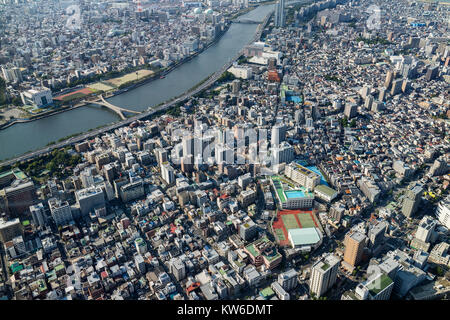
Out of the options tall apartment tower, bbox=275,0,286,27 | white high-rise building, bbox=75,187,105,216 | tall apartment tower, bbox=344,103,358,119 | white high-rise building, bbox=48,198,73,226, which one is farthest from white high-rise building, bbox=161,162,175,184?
tall apartment tower, bbox=275,0,286,27

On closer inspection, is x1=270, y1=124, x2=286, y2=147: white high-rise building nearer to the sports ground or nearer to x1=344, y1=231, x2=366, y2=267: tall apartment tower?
the sports ground

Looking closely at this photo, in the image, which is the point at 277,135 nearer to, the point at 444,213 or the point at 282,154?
the point at 282,154

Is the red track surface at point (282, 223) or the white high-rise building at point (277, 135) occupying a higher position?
the white high-rise building at point (277, 135)

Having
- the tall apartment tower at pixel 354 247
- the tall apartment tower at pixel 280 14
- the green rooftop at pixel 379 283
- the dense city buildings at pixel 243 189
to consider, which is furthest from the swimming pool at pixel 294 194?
the tall apartment tower at pixel 280 14

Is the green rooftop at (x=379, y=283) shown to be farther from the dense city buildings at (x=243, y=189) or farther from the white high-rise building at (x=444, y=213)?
the white high-rise building at (x=444, y=213)

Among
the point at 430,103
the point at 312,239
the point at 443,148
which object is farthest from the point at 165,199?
the point at 430,103
